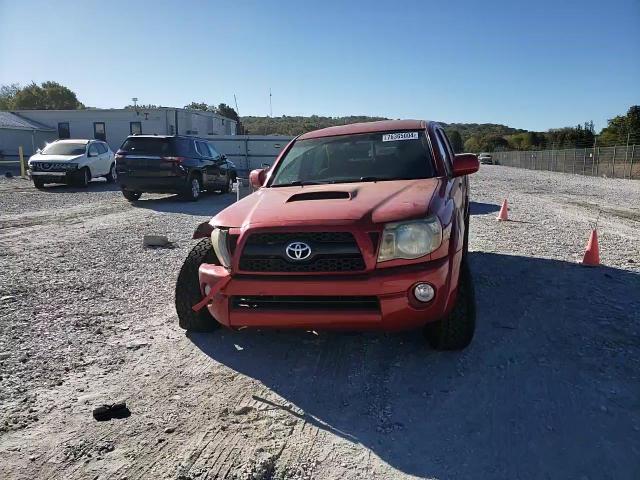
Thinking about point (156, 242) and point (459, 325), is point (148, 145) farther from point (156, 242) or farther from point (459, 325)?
point (459, 325)

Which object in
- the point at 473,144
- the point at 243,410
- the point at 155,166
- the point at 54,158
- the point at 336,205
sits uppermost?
the point at 473,144

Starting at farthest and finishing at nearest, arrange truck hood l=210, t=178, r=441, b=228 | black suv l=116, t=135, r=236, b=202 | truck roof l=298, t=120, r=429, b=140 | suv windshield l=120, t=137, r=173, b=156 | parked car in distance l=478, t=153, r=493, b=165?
parked car in distance l=478, t=153, r=493, b=165 < suv windshield l=120, t=137, r=173, b=156 < black suv l=116, t=135, r=236, b=202 < truck roof l=298, t=120, r=429, b=140 < truck hood l=210, t=178, r=441, b=228

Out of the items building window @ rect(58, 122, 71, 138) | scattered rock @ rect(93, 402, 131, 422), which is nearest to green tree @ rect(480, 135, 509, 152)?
building window @ rect(58, 122, 71, 138)

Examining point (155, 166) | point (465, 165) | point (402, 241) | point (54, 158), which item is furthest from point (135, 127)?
point (402, 241)

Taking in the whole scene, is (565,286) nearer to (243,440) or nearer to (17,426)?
(243,440)

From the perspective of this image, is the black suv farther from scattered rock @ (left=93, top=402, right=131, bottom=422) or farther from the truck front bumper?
scattered rock @ (left=93, top=402, right=131, bottom=422)

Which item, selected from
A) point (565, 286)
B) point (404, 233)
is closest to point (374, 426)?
point (404, 233)

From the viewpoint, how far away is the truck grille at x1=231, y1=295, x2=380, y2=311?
3.19 m

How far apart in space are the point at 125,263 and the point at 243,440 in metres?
4.60

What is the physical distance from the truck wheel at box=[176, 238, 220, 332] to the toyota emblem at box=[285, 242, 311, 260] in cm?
95

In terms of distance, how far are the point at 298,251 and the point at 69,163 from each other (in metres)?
15.7

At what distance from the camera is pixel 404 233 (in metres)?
3.19

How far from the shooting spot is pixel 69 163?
1638 cm

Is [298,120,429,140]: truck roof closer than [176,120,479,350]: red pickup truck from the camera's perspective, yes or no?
No
